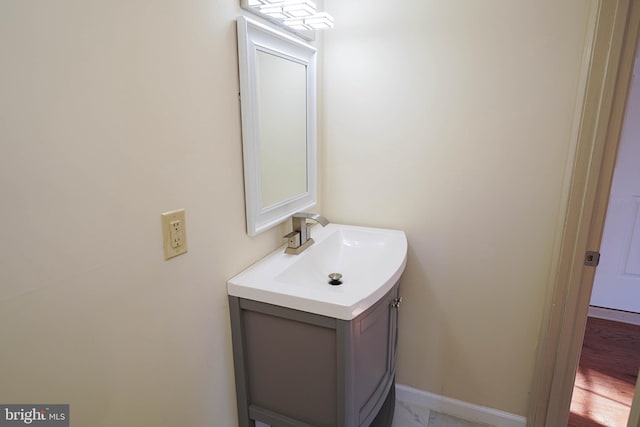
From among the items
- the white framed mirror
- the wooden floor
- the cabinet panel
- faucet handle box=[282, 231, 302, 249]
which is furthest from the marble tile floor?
the white framed mirror

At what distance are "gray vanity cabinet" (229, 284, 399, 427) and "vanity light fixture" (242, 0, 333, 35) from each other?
102 cm

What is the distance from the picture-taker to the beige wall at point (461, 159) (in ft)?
4.87

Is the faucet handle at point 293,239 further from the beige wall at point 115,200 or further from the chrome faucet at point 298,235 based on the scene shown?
the beige wall at point 115,200

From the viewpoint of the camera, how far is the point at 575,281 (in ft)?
4.86

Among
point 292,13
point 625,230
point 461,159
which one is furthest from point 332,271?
point 625,230

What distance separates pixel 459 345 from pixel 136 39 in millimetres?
1867

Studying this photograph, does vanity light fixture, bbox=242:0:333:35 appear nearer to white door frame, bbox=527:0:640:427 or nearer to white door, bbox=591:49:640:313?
white door frame, bbox=527:0:640:427

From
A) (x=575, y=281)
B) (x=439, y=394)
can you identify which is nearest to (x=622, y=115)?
(x=575, y=281)

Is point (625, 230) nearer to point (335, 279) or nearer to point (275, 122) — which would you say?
point (335, 279)

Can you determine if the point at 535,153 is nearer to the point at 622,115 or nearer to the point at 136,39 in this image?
the point at 622,115

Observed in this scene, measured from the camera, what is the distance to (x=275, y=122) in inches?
56.3

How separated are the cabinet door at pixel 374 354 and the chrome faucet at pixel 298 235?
1.39ft

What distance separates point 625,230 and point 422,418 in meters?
2.13

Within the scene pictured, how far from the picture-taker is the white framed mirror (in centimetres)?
124
